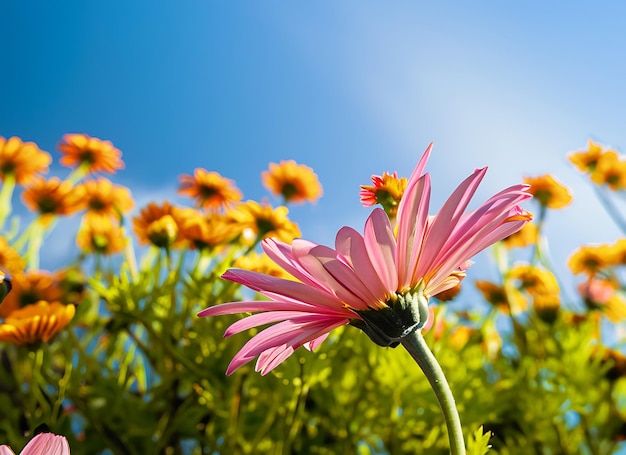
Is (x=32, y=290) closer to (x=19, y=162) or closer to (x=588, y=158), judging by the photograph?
(x=19, y=162)

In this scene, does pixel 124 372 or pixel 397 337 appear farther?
pixel 124 372

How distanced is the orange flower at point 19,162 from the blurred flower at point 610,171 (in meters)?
0.66

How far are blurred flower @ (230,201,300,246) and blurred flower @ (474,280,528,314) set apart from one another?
29cm

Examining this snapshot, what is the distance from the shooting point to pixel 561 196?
0.71 metres

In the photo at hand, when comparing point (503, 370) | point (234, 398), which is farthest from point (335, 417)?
point (503, 370)

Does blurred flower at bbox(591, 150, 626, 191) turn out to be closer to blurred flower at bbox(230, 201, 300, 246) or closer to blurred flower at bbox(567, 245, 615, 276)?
blurred flower at bbox(567, 245, 615, 276)

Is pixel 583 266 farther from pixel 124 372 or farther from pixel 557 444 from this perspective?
pixel 124 372

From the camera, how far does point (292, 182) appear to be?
674 mm

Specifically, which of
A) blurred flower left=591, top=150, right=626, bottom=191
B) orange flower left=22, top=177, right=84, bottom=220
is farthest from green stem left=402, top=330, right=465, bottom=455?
blurred flower left=591, top=150, right=626, bottom=191

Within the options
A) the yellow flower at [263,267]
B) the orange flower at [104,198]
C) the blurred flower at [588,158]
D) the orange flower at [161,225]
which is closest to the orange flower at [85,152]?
the orange flower at [104,198]

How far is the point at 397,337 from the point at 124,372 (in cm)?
33

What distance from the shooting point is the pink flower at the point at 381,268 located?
0.52 ft

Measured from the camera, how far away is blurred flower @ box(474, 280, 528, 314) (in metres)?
0.68

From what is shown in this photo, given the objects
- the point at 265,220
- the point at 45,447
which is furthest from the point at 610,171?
the point at 45,447
